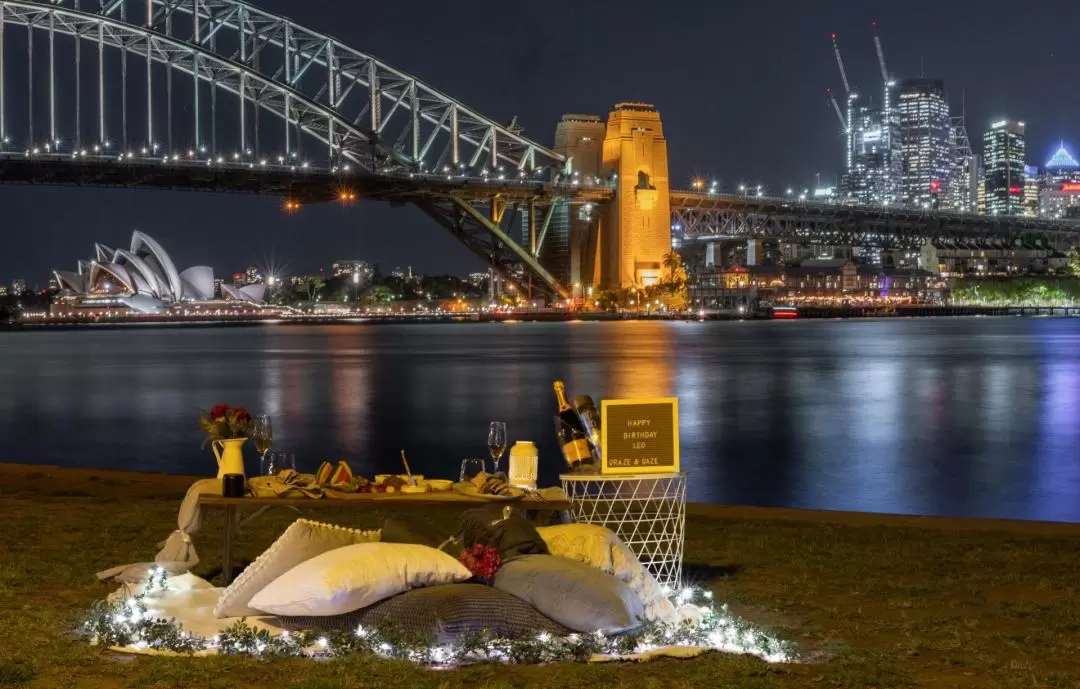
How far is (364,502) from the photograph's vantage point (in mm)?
6949

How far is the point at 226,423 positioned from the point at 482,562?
5.92 ft

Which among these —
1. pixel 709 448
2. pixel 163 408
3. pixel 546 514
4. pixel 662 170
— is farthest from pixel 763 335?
pixel 546 514

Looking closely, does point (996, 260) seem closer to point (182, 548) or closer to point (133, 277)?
point (133, 277)

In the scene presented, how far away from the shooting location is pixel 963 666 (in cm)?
592

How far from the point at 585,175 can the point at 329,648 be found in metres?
96.7

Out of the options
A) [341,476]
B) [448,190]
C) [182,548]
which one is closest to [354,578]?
[341,476]

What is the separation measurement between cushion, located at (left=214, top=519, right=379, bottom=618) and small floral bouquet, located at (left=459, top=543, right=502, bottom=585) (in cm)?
67

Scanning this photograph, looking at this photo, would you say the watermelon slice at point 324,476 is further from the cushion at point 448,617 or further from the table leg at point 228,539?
the cushion at point 448,617

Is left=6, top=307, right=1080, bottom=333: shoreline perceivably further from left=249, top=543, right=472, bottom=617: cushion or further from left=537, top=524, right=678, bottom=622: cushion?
left=249, top=543, right=472, bottom=617: cushion

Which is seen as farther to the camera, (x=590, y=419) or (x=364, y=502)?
(x=590, y=419)

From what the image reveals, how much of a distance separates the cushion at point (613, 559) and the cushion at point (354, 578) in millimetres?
598

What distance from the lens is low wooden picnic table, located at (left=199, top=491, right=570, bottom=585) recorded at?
6879 mm

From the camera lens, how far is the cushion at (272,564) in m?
6.37

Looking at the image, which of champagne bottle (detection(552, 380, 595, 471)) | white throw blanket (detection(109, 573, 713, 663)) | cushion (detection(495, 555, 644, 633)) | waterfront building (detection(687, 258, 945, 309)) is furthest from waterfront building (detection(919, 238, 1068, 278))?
cushion (detection(495, 555, 644, 633))
